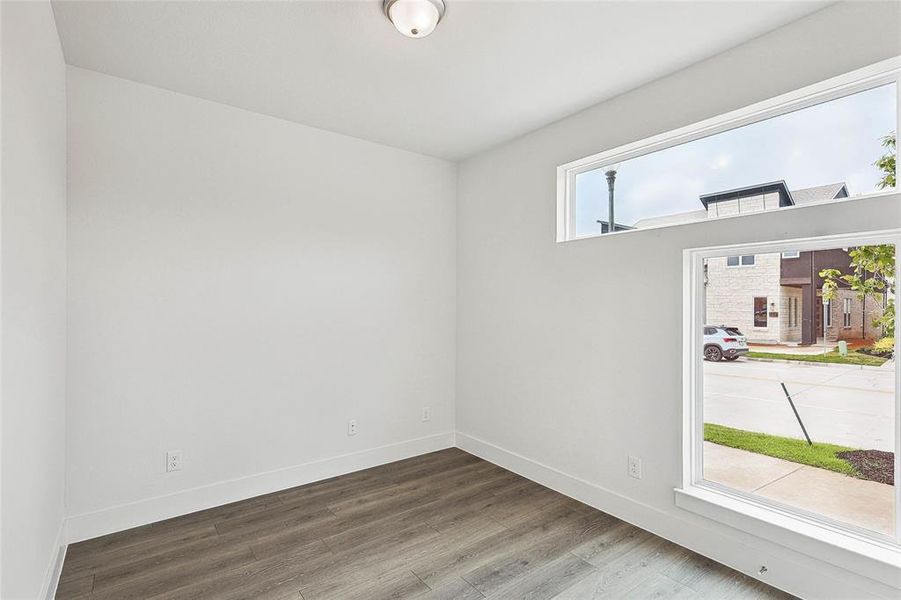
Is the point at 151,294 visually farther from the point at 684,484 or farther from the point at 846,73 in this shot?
the point at 846,73

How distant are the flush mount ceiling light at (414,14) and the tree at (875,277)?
212 cm

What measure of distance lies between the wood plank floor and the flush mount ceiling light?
8.48 ft

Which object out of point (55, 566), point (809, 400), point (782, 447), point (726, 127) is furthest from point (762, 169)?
point (55, 566)

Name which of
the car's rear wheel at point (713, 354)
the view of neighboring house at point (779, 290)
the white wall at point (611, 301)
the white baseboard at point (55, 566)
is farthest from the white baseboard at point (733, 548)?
the white baseboard at point (55, 566)

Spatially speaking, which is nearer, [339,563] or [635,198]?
[339,563]

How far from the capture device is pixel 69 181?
2.46 metres

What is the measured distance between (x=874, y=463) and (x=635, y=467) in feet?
3.55

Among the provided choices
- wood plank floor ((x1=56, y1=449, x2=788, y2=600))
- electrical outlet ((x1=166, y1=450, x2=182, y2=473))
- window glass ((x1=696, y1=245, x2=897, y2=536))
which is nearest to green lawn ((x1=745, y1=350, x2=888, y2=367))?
window glass ((x1=696, y1=245, x2=897, y2=536))

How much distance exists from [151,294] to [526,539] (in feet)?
8.60

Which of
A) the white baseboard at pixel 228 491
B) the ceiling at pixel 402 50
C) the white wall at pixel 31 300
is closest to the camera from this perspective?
the white wall at pixel 31 300

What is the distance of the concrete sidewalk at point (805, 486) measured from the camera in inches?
75.5

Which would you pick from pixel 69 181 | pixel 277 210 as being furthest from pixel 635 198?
pixel 69 181

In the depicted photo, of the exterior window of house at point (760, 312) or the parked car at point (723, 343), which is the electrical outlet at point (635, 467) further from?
the exterior window of house at point (760, 312)

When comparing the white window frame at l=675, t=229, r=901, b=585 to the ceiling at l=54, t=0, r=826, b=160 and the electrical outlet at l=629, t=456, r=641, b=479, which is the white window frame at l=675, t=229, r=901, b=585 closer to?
the electrical outlet at l=629, t=456, r=641, b=479
